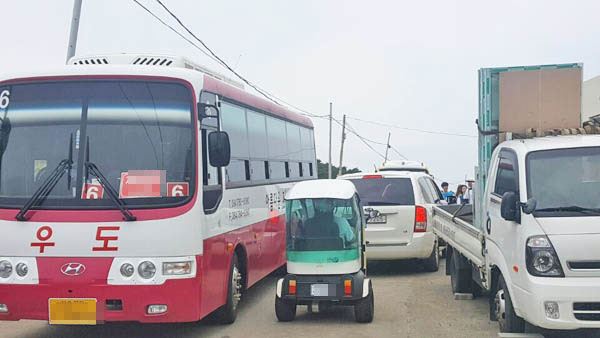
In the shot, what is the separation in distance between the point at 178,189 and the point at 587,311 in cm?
407

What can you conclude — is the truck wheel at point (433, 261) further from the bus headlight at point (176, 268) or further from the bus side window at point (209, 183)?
the bus headlight at point (176, 268)

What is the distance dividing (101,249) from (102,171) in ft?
2.61

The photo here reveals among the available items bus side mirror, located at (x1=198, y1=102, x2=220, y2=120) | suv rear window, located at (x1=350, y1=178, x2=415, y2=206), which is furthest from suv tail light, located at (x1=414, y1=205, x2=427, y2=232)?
bus side mirror, located at (x1=198, y1=102, x2=220, y2=120)

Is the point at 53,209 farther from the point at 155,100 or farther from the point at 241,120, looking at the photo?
the point at 241,120

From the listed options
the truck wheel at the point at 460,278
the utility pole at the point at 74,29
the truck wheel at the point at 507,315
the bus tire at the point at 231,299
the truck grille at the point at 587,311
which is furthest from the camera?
the utility pole at the point at 74,29

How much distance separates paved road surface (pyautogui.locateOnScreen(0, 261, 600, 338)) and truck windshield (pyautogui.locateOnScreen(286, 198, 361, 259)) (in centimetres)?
95

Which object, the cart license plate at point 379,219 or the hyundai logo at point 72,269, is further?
the cart license plate at point 379,219

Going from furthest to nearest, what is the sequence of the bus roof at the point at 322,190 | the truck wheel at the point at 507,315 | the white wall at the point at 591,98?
the white wall at the point at 591,98 < the bus roof at the point at 322,190 < the truck wheel at the point at 507,315

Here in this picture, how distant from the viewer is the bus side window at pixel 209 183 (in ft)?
26.9

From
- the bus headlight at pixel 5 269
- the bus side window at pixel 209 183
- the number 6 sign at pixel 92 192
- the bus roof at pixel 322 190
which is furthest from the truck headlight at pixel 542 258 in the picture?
the bus headlight at pixel 5 269

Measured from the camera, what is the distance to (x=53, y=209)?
7.64m

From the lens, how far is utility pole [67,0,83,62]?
557 inches

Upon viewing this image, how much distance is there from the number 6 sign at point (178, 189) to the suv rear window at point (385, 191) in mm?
5459

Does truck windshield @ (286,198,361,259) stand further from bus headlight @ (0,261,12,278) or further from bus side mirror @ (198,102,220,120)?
bus headlight @ (0,261,12,278)
